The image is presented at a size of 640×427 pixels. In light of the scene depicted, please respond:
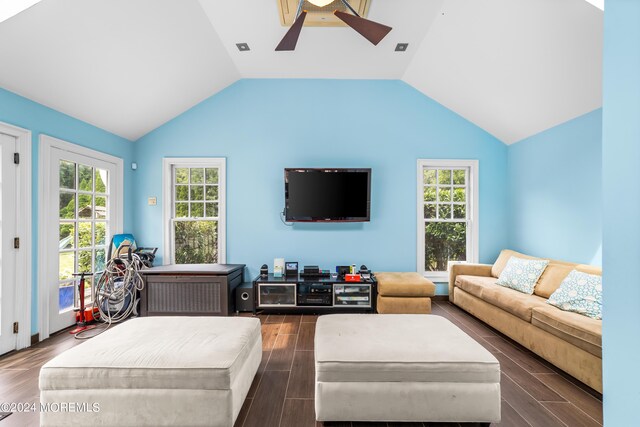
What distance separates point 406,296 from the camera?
138 inches

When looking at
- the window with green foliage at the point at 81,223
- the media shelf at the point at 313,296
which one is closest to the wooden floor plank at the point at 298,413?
the media shelf at the point at 313,296

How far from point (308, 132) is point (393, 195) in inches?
61.8

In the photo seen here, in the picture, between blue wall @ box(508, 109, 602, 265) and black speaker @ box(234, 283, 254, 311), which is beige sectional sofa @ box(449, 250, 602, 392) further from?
black speaker @ box(234, 283, 254, 311)

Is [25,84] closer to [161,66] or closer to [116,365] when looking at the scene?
[161,66]

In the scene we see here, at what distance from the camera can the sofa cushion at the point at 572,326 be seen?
201cm

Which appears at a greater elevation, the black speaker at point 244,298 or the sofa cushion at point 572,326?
the sofa cushion at point 572,326

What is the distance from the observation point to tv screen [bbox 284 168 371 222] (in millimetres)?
3939

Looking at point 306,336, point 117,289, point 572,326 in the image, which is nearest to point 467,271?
point 572,326

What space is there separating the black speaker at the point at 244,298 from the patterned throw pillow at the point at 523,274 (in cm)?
309

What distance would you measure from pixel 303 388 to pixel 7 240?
298cm

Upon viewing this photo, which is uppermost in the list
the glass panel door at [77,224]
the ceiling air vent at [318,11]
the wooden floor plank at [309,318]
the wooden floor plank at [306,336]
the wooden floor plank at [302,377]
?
the ceiling air vent at [318,11]

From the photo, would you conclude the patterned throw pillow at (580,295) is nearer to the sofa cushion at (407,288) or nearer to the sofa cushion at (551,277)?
the sofa cushion at (551,277)

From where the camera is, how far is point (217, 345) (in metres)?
1.76

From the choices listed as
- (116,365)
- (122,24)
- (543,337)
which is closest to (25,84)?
(122,24)
